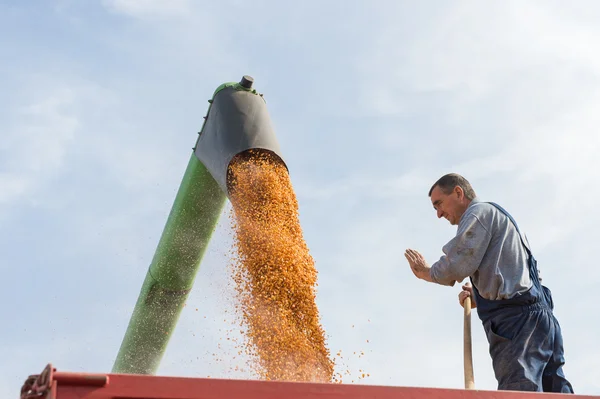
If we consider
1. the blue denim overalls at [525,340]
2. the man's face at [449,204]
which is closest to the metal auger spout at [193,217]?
the man's face at [449,204]

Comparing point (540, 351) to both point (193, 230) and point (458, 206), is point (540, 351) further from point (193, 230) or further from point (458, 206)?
point (193, 230)

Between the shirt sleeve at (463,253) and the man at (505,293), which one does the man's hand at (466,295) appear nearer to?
the man at (505,293)

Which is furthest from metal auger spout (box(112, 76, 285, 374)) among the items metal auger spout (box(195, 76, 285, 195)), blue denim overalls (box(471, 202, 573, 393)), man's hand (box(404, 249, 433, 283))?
blue denim overalls (box(471, 202, 573, 393))

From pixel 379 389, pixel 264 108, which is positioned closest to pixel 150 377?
pixel 379 389

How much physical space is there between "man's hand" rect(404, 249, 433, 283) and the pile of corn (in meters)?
0.82

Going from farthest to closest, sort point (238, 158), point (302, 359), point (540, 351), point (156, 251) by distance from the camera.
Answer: point (156, 251)
point (238, 158)
point (302, 359)
point (540, 351)

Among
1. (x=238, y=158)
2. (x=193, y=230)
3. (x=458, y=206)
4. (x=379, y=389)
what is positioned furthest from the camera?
(x=193, y=230)

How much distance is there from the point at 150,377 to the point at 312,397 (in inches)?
16.2

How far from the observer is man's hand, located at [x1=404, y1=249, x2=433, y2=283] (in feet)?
9.99

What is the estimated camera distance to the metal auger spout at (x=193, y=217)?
4441mm

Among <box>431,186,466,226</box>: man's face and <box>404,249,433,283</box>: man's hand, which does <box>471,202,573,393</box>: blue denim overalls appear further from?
<box>431,186,466,226</box>: man's face

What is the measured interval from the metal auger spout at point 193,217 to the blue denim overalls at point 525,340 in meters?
1.94

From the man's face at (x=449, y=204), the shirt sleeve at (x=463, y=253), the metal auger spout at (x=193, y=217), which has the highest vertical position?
the metal auger spout at (x=193, y=217)

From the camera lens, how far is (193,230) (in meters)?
5.01
